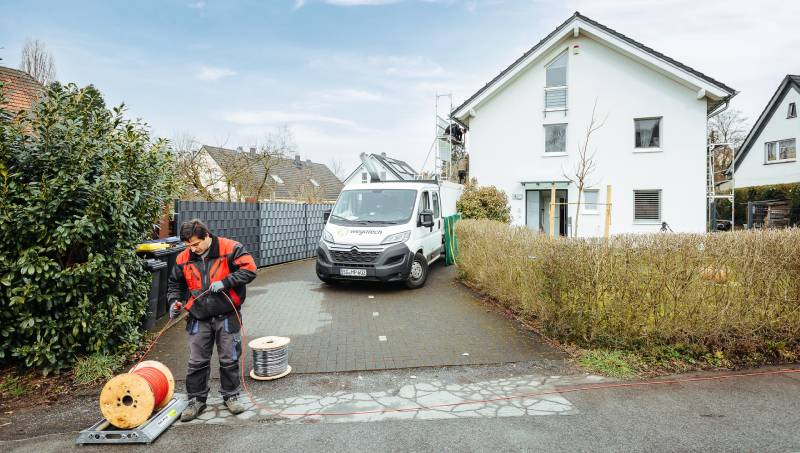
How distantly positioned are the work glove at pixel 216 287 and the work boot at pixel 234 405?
104 cm

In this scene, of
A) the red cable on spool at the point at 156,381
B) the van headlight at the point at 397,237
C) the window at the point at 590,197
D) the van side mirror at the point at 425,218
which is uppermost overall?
the window at the point at 590,197

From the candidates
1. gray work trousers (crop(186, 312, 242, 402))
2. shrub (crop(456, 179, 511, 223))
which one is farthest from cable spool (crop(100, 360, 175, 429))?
shrub (crop(456, 179, 511, 223))

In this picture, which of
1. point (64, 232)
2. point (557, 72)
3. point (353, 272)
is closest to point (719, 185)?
point (557, 72)

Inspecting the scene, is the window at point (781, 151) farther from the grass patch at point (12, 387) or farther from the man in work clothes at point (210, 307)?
the grass patch at point (12, 387)

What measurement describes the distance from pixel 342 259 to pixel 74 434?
5876 mm

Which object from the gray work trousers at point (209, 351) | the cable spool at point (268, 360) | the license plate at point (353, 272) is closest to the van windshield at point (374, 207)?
the license plate at point (353, 272)

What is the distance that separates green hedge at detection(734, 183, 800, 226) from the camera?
21109 mm

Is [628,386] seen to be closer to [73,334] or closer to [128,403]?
[128,403]

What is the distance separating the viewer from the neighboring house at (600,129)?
16922mm

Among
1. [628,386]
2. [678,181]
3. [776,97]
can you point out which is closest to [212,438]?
[628,386]

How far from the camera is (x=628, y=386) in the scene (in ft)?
15.4

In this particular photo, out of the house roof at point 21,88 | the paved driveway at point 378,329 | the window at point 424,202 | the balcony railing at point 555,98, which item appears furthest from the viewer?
the balcony railing at point 555,98

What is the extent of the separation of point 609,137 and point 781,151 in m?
17.0

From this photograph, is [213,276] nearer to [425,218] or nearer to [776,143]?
[425,218]
